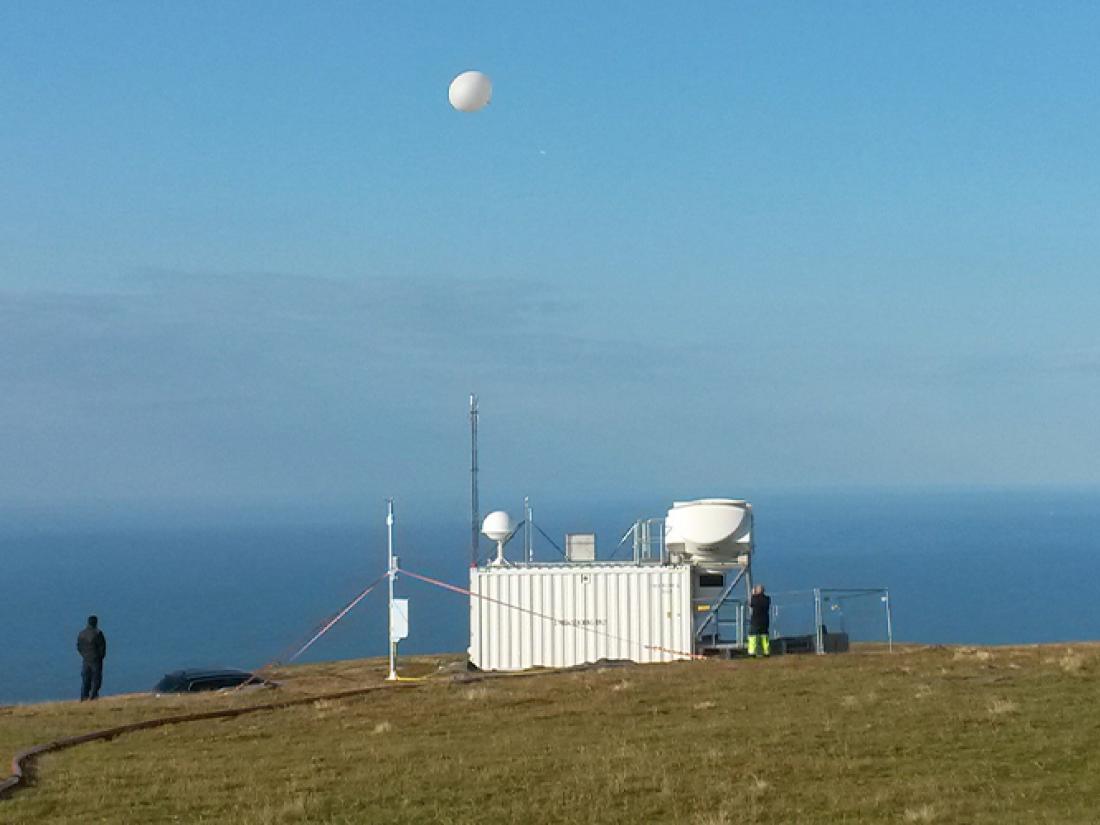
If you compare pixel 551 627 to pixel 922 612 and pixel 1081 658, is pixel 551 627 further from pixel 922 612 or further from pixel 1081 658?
pixel 922 612

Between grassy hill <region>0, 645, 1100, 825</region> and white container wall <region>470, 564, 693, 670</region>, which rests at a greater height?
white container wall <region>470, 564, 693, 670</region>

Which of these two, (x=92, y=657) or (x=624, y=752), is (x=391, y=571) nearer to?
(x=92, y=657)

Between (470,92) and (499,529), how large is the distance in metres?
11.8

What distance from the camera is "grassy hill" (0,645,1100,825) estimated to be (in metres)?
13.5

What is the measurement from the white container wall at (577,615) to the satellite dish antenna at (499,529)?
70 cm

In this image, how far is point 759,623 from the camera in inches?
1127

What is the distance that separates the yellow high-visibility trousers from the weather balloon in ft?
36.6

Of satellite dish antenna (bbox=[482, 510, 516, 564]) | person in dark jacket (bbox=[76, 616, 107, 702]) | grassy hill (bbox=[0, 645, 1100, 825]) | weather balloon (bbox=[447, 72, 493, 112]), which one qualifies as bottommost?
grassy hill (bbox=[0, 645, 1100, 825])

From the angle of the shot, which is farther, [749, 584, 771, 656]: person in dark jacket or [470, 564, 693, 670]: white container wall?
[470, 564, 693, 670]: white container wall

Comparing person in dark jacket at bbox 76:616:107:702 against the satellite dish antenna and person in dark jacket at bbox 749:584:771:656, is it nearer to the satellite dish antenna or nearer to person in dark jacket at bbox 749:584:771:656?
the satellite dish antenna

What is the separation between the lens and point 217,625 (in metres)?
153

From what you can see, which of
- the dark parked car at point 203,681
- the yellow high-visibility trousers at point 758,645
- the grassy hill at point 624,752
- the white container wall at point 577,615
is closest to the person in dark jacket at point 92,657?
the dark parked car at point 203,681

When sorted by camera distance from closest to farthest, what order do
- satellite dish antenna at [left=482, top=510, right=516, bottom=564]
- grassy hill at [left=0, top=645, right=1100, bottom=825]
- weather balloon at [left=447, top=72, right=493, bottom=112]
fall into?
1. grassy hill at [left=0, top=645, right=1100, bottom=825]
2. weather balloon at [left=447, top=72, right=493, bottom=112]
3. satellite dish antenna at [left=482, top=510, right=516, bottom=564]

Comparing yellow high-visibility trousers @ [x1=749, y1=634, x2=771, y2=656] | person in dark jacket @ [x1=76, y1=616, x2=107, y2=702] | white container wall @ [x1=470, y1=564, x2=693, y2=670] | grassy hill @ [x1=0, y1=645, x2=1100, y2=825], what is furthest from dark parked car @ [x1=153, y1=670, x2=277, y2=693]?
yellow high-visibility trousers @ [x1=749, y1=634, x2=771, y2=656]
